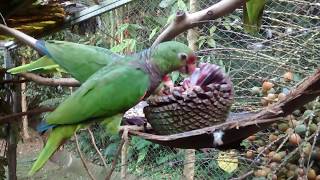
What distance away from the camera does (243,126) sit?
19.8 inches

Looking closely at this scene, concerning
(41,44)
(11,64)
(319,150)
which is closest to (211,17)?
(41,44)

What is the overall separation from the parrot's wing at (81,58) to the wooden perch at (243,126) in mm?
145

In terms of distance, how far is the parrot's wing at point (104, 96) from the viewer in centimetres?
58

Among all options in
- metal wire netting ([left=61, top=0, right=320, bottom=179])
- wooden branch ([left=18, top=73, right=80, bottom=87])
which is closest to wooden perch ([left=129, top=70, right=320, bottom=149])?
metal wire netting ([left=61, top=0, right=320, bottom=179])

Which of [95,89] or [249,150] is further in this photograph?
[249,150]

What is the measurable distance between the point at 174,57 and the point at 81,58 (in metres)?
0.16

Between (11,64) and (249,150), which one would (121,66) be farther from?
(11,64)

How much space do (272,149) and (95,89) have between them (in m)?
0.50

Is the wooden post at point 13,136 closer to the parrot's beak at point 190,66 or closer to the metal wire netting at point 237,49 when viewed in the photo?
the metal wire netting at point 237,49

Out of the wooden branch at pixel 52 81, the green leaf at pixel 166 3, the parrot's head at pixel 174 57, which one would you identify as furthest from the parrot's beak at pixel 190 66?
the green leaf at pixel 166 3

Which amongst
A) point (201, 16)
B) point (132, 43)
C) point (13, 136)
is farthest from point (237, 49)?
point (132, 43)

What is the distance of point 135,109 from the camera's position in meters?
0.75

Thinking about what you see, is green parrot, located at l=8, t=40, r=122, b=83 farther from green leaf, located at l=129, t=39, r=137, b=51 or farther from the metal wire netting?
green leaf, located at l=129, t=39, r=137, b=51

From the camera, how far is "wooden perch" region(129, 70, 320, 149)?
1.55 ft
